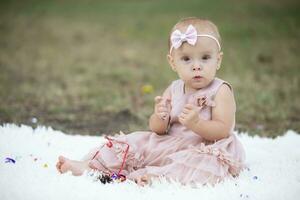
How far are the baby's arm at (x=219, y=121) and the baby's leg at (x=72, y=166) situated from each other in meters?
0.51

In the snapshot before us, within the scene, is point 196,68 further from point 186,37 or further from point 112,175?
point 112,175

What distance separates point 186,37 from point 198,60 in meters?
0.12

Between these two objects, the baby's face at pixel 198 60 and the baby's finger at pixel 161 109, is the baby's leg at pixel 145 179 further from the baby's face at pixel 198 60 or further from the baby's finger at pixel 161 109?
the baby's face at pixel 198 60

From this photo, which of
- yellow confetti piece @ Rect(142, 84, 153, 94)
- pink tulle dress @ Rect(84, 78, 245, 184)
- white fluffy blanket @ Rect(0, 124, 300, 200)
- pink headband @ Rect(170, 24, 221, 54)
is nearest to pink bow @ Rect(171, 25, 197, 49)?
→ pink headband @ Rect(170, 24, 221, 54)

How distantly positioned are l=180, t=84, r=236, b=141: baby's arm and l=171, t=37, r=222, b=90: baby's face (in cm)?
10

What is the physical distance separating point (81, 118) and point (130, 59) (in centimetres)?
243

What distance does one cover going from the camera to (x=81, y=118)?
3.93 meters

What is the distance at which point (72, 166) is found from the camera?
240 centimetres

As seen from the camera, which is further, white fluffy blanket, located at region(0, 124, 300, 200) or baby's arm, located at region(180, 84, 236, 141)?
baby's arm, located at region(180, 84, 236, 141)

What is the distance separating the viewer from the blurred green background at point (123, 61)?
4.00 m

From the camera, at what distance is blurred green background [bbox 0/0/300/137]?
400cm

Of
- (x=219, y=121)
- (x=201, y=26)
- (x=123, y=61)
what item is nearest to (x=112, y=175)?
(x=219, y=121)

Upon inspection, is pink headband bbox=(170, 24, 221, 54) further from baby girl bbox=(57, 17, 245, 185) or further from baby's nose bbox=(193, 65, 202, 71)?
baby's nose bbox=(193, 65, 202, 71)

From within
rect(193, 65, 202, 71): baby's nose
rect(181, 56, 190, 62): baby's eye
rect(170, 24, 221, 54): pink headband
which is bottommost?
rect(193, 65, 202, 71): baby's nose
